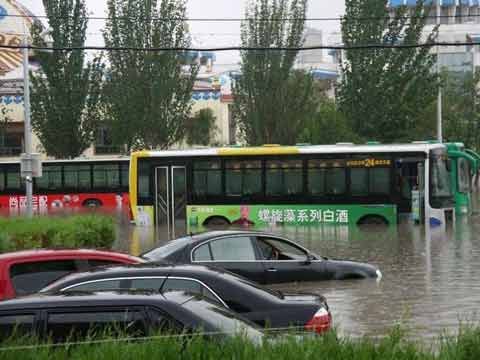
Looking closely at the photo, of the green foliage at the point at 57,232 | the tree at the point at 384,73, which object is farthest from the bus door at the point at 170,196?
the tree at the point at 384,73

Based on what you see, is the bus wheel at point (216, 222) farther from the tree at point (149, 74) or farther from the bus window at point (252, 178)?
the tree at point (149, 74)

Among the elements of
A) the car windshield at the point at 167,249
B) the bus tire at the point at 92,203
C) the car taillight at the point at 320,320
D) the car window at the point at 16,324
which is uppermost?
the car window at the point at 16,324

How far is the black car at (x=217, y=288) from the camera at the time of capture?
10.0 metres

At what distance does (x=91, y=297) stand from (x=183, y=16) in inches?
1858

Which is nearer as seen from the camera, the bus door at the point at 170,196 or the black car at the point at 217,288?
the black car at the point at 217,288

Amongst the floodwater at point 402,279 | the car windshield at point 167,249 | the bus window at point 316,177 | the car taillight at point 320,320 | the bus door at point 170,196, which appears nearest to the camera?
the car taillight at point 320,320

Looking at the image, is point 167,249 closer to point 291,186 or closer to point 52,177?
point 291,186

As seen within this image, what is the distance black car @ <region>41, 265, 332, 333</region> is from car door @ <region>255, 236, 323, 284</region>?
5996 mm

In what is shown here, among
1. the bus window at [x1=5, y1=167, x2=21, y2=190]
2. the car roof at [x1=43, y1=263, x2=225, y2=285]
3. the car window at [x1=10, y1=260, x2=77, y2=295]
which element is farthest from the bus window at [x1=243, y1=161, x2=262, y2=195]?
the car roof at [x1=43, y1=263, x2=225, y2=285]

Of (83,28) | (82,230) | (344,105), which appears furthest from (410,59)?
(82,230)

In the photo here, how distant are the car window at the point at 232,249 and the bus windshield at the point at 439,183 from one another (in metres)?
18.4

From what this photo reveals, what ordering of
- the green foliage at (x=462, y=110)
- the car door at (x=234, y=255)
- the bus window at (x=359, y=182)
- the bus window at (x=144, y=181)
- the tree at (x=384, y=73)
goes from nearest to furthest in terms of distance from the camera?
the car door at (x=234, y=255) → the bus window at (x=359, y=182) → the bus window at (x=144, y=181) → the tree at (x=384, y=73) → the green foliage at (x=462, y=110)

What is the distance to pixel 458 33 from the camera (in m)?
146

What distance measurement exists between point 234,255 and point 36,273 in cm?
504
